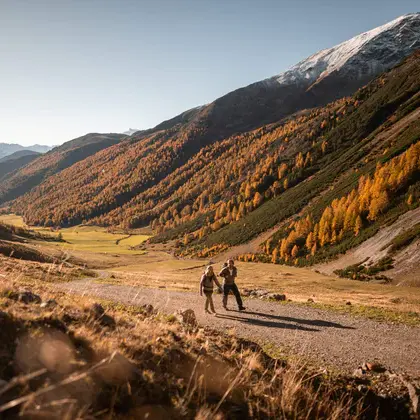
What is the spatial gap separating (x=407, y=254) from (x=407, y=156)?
2362 inches

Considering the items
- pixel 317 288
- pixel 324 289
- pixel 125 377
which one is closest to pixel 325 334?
pixel 125 377

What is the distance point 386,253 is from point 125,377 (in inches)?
3678

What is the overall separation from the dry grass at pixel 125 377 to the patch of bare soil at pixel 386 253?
79.4m

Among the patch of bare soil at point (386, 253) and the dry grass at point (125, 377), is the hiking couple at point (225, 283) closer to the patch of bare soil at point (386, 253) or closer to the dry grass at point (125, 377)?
the dry grass at point (125, 377)

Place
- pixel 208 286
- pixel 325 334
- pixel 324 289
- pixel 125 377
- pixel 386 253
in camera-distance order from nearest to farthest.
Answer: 1. pixel 125 377
2. pixel 325 334
3. pixel 208 286
4. pixel 324 289
5. pixel 386 253

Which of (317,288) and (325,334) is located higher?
(325,334)

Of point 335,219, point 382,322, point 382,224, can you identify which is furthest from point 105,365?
point 335,219

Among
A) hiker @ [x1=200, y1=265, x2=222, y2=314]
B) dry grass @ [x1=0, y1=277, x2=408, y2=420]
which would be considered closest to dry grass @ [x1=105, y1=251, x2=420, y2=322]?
hiker @ [x1=200, y1=265, x2=222, y2=314]

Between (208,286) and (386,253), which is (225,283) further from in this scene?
(386,253)

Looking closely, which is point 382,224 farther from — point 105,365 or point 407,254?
point 105,365

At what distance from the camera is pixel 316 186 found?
6905 inches

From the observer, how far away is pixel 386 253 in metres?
83.0

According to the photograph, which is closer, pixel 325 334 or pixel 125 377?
pixel 125 377

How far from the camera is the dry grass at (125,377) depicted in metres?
4.32
